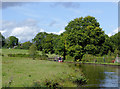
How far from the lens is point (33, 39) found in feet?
471

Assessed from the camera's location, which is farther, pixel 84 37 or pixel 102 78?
pixel 84 37

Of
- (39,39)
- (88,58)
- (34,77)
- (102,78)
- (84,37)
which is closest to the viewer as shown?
(34,77)

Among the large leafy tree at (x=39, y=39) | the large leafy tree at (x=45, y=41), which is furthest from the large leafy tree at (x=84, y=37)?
the large leafy tree at (x=39, y=39)

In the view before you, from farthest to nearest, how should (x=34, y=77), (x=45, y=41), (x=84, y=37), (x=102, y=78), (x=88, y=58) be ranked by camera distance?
1. (x=45, y=41)
2. (x=84, y=37)
3. (x=88, y=58)
4. (x=102, y=78)
5. (x=34, y=77)

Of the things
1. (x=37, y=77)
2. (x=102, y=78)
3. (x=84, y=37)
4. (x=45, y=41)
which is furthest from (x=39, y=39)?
(x=37, y=77)

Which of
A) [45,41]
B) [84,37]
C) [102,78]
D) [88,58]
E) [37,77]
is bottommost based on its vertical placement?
[102,78]

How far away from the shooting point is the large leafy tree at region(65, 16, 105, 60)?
73250 millimetres

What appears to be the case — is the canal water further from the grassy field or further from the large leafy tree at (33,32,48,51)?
the large leafy tree at (33,32,48,51)

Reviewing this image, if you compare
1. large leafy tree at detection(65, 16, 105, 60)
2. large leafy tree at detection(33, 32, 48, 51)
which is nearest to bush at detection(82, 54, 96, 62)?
large leafy tree at detection(65, 16, 105, 60)

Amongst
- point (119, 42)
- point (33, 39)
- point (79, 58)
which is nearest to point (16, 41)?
point (33, 39)

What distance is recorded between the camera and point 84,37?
2884 inches

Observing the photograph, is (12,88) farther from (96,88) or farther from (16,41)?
(16,41)

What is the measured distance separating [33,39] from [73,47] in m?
71.6

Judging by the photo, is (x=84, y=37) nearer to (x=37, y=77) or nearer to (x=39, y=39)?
(x=37, y=77)
